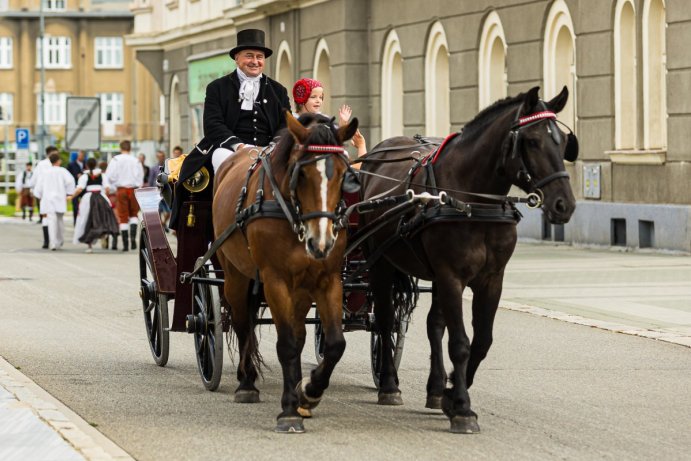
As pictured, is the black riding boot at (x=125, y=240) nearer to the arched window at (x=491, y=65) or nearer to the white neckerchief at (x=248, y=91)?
the arched window at (x=491, y=65)

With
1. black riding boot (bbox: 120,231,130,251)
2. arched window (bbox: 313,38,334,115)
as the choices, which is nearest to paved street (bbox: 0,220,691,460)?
black riding boot (bbox: 120,231,130,251)

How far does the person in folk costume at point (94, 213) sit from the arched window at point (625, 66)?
31.1ft

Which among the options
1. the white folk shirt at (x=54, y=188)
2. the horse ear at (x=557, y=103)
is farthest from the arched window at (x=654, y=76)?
the horse ear at (x=557, y=103)

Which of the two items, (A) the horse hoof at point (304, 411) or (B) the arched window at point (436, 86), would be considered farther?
(B) the arched window at point (436, 86)

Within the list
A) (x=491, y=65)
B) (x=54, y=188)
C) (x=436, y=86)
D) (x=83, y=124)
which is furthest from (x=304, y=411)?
(x=83, y=124)

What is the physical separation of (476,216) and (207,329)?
2.60 meters

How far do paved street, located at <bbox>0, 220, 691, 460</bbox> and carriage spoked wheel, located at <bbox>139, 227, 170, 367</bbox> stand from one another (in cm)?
18

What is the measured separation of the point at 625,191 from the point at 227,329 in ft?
48.7

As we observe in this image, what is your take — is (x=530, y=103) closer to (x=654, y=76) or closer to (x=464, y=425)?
(x=464, y=425)

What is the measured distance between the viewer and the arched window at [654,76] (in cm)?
2452

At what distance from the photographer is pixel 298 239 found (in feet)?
30.3

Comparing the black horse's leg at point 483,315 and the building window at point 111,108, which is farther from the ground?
the building window at point 111,108

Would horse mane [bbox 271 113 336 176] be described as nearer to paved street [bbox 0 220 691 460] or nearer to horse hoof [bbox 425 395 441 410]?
paved street [bbox 0 220 691 460]

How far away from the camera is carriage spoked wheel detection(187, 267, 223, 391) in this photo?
1073 cm
